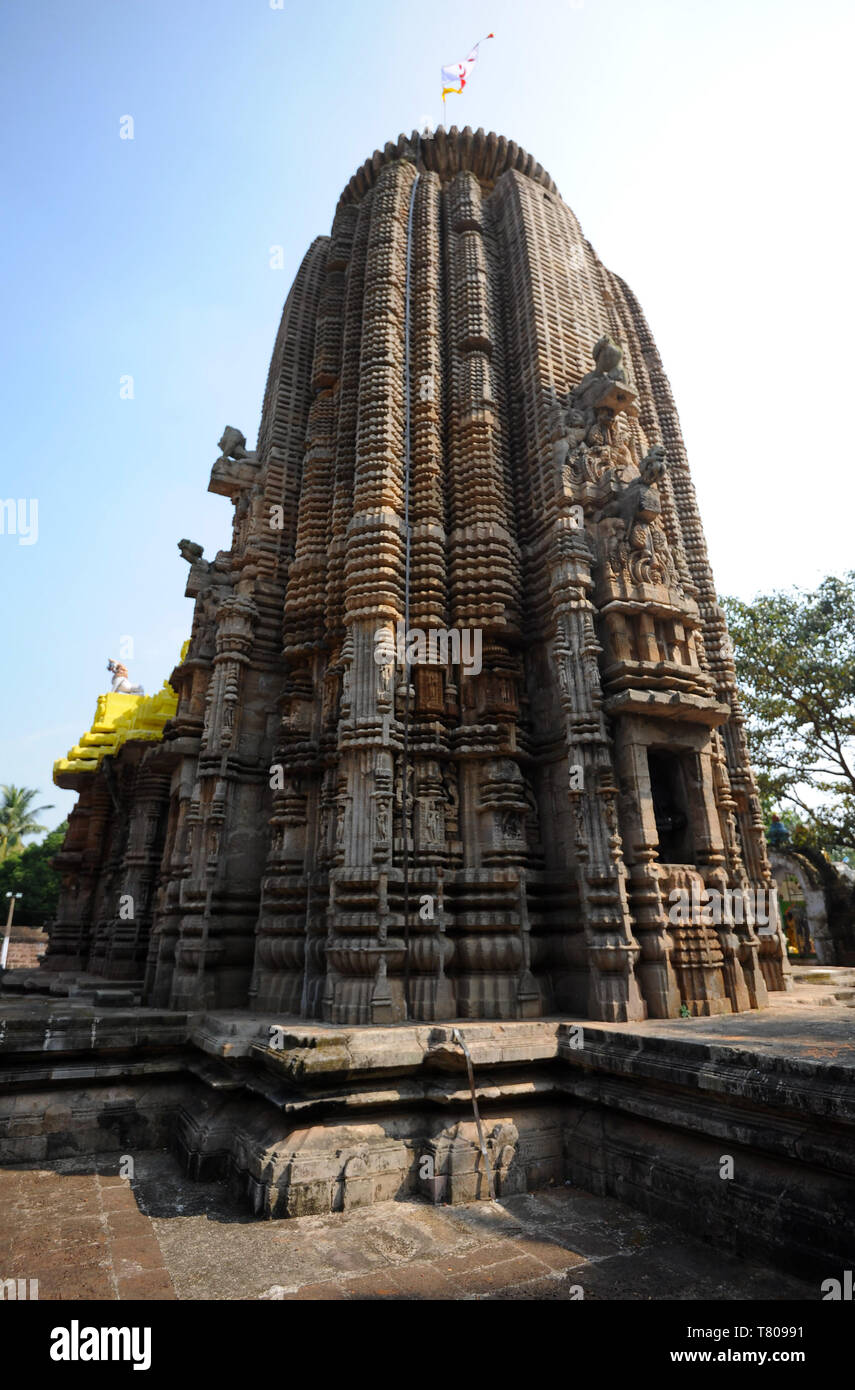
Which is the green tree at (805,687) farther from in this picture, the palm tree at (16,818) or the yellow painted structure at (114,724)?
the palm tree at (16,818)

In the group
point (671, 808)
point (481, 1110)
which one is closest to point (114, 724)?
point (671, 808)

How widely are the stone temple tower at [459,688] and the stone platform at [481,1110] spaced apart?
118cm

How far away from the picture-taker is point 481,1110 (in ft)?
22.0

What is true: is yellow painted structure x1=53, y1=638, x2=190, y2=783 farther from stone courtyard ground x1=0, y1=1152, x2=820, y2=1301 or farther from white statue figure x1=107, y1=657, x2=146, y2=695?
stone courtyard ground x1=0, y1=1152, x2=820, y2=1301

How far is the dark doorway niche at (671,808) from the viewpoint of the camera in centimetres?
943

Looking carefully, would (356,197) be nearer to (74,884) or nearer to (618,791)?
(618,791)

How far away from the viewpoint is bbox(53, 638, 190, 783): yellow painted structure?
1905 cm

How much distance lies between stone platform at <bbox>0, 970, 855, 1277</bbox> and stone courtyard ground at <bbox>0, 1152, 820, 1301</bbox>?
0.26 metres

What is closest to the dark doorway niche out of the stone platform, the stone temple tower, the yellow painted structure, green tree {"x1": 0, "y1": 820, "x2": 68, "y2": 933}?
the stone temple tower

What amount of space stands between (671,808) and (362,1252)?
21.4 ft

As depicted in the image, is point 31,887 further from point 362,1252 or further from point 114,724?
point 362,1252
